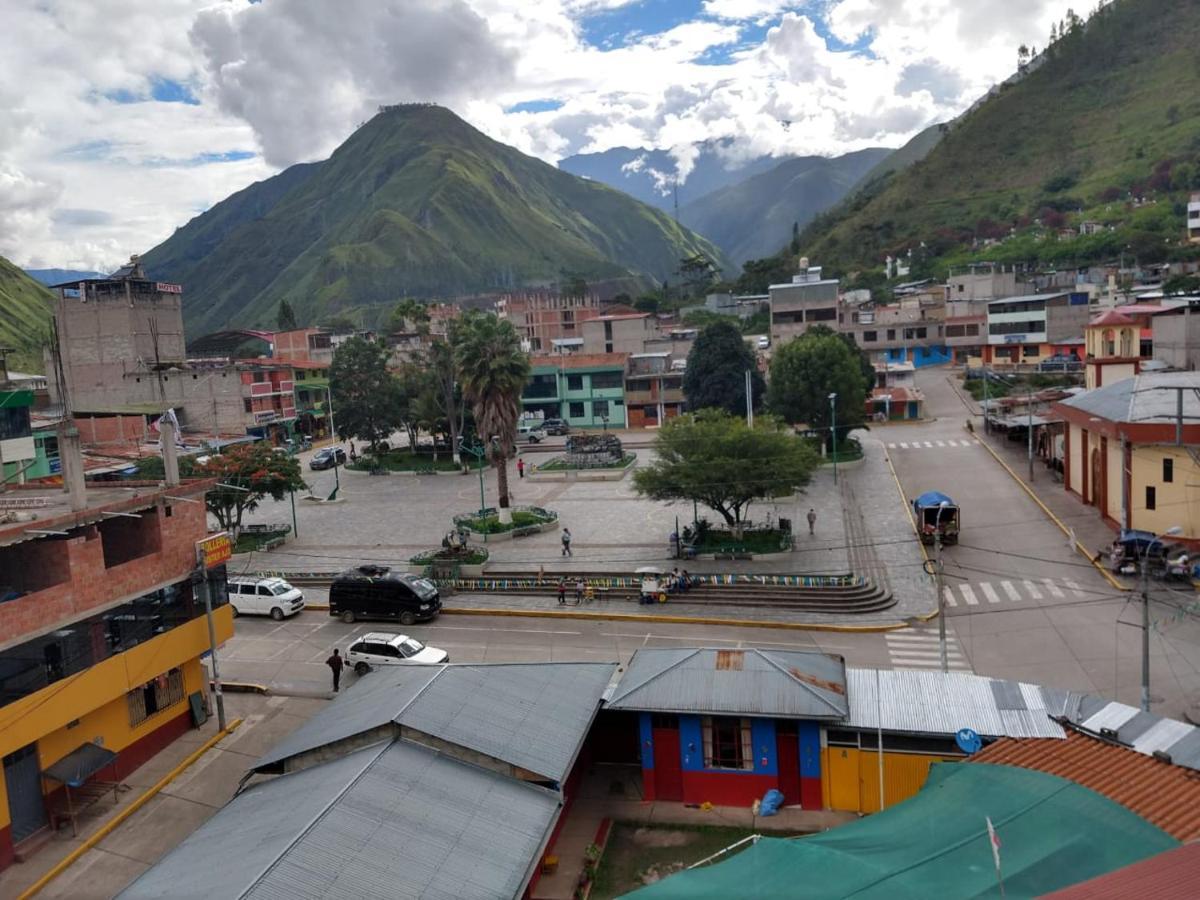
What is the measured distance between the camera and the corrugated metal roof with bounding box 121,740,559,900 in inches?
448

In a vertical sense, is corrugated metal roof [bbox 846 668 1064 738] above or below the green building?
below

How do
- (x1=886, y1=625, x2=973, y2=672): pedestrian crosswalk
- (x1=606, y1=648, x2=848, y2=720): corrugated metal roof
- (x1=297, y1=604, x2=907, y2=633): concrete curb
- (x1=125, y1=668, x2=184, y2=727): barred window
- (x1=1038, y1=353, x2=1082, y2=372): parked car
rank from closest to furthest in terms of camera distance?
1. (x1=606, y1=648, x2=848, y2=720): corrugated metal roof
2. (x1=125, y1=668, x2=184, y2=727): barred window
3. (x1=886, y1=625, x2=973, y2=672): pedestrian crosswalk
4. (x1=297, y1=604, x2=907, y2=633): concrete curb
5. (x1=1038, y1=353, x2=1082, y2=372): parked car

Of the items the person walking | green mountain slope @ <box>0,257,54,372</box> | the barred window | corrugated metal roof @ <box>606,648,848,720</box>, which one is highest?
green mountain slope @ <box>0,257,54,372</box>

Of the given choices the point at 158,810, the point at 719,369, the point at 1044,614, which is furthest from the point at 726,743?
the point at 719,369

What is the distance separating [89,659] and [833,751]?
15.5m

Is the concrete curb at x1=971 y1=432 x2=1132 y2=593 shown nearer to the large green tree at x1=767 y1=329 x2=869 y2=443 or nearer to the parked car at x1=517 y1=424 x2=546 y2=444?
the large green tree at x1=767 y1=329 x2=869 y2=443

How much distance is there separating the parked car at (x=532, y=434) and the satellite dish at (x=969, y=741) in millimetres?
54285

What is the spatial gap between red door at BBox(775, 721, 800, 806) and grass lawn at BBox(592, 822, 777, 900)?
4.13ft

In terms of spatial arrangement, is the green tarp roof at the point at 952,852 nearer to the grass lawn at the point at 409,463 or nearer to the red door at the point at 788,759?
the red door at the point at 788,759

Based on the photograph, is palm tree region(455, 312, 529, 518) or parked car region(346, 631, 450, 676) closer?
parked car region(346, 631, 450, 676)

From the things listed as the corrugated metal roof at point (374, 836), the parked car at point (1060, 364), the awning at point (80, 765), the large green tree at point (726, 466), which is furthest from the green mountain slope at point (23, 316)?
the corrugated metal roof at point (374, 836)

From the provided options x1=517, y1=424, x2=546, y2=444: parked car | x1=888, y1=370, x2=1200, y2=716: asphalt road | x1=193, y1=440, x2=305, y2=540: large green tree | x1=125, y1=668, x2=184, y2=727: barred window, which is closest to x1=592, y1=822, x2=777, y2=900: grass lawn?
x1=888, y1=370, x2=1200, y2=716: asphalt road

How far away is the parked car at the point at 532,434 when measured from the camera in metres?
69.2

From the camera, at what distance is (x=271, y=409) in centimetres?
7631
